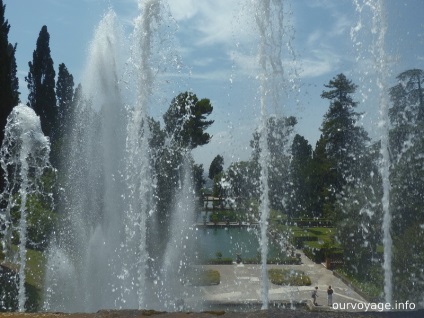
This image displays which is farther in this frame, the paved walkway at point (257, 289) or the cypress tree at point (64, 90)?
the cypress tree at point (64, 90)

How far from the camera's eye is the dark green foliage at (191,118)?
3396cm

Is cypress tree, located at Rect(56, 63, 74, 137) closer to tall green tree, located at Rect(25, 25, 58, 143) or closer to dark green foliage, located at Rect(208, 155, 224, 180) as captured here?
tall green tree, located at Rect(25, 25, 58, 143)

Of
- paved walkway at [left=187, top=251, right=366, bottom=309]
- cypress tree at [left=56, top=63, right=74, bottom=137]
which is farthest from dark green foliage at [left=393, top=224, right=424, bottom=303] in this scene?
cypress tree at [left=56, top=63, right=74, bottom=137]

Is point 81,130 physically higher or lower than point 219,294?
higher

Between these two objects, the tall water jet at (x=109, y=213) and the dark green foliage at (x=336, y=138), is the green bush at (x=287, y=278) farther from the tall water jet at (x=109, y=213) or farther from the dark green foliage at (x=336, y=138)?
the dark green foliage at (x=336, y=138)

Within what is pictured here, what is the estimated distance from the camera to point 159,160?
22.1 meters

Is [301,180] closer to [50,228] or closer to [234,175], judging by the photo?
[234,175]

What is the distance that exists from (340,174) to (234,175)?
6.65m

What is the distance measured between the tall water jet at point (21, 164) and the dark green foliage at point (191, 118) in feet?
48.3

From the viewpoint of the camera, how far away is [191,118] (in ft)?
119

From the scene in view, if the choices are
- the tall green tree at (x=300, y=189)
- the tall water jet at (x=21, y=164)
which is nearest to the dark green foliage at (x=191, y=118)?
the tall green tree at (x=300, y=189)

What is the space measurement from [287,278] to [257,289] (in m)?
1.79

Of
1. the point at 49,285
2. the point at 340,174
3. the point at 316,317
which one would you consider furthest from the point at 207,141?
the point at 316,317

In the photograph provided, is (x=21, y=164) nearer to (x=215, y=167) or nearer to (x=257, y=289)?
(x=257, y=289)
